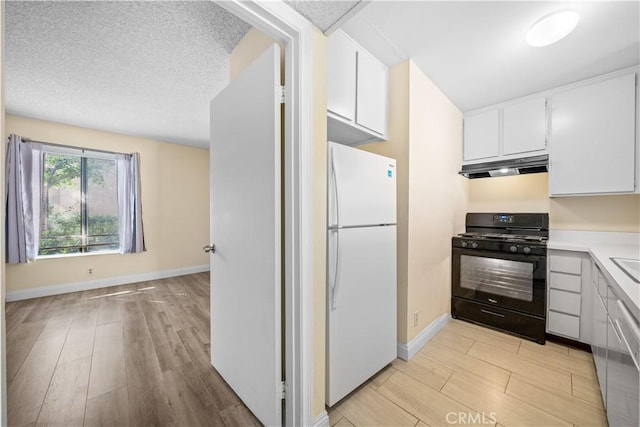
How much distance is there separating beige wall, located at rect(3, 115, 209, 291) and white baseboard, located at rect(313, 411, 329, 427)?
422cm

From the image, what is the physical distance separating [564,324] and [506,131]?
195 centimetres

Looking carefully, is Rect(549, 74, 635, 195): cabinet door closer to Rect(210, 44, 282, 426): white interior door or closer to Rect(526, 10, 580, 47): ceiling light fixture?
Rect(526, 10, 580, 47): ceiling light fixture

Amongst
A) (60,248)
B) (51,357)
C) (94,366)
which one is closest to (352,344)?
(94,366)

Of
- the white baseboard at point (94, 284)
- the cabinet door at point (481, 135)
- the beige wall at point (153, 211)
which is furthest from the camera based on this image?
the beige wall at point (153, 211)

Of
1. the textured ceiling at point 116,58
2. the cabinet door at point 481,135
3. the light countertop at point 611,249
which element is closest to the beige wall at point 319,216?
the textured ceiling at point 116,58

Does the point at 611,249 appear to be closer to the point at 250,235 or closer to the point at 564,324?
the point at 564,324

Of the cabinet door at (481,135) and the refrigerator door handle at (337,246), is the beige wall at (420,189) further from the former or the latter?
the refrigerator door handle at (337,246)

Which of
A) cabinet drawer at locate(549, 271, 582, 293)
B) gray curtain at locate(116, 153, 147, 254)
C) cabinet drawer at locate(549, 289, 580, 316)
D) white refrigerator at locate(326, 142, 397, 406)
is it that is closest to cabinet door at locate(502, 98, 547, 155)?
cabinet drawer at locate(549, 271, 582, 293)

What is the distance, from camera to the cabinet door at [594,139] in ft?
6.91

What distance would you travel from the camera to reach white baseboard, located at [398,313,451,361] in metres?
2.01

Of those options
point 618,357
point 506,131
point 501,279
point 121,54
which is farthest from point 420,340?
point 121,54

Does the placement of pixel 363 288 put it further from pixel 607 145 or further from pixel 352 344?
pixel 607 145

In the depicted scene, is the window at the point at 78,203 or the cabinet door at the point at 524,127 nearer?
the cabinet door at the point at 524,127

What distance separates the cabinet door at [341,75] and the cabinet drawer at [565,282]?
7.61ft
